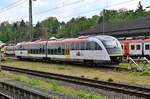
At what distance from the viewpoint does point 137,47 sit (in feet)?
153

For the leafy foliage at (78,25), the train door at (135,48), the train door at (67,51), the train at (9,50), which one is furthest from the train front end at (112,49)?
the leafy foliage at (78,25)

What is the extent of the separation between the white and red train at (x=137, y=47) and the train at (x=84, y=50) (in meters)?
8.85

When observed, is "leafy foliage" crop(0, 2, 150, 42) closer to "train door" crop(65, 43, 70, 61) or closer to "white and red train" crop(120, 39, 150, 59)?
"white and red train" crop(120, 39, 150, 59)

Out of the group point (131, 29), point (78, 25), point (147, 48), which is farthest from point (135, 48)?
point (78, 25)

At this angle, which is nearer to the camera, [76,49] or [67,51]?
[76,49]

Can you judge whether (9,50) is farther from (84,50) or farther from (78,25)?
(78,25)

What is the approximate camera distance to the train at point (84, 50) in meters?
33.2

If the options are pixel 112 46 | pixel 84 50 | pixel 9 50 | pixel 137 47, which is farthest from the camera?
pixel 9 50

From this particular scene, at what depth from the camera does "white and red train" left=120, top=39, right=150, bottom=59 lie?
44.9 metres

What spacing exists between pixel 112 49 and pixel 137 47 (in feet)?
45.6

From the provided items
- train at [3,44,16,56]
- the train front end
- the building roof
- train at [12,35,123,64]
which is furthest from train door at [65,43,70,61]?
the building roof

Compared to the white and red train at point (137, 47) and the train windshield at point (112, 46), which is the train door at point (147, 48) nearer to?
the white and red train at point (137, 47)

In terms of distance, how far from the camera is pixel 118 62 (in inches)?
1337

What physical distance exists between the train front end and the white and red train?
1151 cm
